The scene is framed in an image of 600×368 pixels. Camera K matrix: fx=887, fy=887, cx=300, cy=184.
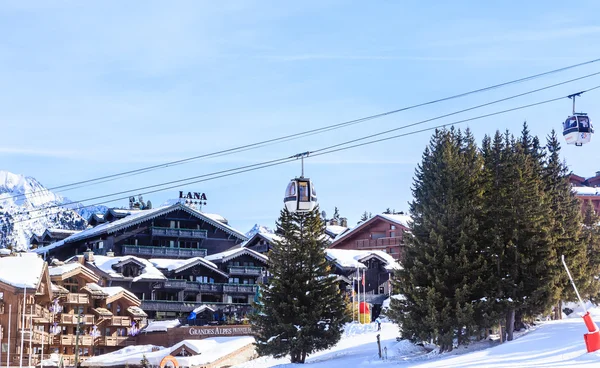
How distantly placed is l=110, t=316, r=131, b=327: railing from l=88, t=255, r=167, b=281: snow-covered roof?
516 cm

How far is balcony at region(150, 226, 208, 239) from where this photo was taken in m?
92.2

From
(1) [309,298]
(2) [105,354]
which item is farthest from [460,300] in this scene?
(2) [105,354]

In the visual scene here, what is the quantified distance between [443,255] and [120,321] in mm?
37379

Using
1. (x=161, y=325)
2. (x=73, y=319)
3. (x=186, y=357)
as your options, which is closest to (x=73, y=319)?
(x=73, y=319)

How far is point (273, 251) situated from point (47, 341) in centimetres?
2596

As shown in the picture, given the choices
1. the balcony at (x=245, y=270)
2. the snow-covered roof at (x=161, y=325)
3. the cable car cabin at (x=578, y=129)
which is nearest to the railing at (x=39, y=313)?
the snow-covered roof at (x=161, y=325)

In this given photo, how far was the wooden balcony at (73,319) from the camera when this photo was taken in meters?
71.0

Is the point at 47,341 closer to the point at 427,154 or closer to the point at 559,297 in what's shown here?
the point at 427,154

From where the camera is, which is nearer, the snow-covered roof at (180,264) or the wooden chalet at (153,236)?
the snow-covered roof at (180,264)

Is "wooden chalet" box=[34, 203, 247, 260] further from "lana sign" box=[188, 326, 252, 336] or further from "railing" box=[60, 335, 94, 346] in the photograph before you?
"lana sign" box=[188, 326, 252, 336]

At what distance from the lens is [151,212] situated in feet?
301

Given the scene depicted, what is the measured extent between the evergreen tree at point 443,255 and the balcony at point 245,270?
136 feet

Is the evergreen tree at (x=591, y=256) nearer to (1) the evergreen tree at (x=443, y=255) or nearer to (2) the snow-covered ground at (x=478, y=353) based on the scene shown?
(2) the snow-covered ground at (x=478, y=353)

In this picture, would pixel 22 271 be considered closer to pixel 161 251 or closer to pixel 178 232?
pixel 161 251
